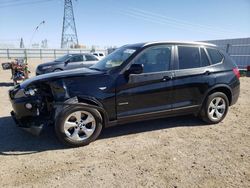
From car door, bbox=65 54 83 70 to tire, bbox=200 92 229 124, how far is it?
31.4 feet

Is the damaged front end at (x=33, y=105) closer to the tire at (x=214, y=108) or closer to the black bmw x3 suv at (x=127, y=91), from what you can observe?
the black bmw x3 suv at (x=127, y=91)

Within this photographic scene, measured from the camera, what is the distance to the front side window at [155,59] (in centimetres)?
420

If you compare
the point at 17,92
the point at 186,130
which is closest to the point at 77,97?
the point at 17,92

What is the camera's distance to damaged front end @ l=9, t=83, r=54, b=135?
3.83m

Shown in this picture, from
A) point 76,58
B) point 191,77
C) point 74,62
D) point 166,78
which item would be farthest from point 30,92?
point 76,58

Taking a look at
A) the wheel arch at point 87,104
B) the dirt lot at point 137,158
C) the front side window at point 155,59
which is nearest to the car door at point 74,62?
the dirt lot at point 137,158

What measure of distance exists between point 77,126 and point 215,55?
3.43 metres

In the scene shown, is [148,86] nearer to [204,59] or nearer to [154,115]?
[154,115]

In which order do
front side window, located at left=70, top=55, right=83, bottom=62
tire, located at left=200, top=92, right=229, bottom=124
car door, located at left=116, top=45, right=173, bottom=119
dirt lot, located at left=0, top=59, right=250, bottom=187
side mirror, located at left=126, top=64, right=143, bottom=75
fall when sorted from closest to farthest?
dirt lot, located at left=0, top=59, right=250, bottom=187 → side mirror, located at left=126, top=64, right=143, bottom=75 → car door, located at left=116, top=45, right=173, bottom=119 → tire, located at left=200, top=92, right=229, bottom=124 → front side window, located at left=70, top=55, right=83, bottom=62

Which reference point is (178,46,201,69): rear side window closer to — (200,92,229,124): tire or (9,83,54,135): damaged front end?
(200,92,229,124): tire

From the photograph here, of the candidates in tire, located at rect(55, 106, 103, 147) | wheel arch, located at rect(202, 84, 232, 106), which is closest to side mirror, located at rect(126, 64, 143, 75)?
tire, located at rect(55, 106, 103, 147)

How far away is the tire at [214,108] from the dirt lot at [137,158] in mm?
193

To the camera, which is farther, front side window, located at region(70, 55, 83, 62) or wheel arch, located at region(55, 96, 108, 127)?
front side window, located at region(70, 55, 83, 62)

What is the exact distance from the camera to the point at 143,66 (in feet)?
13.1
